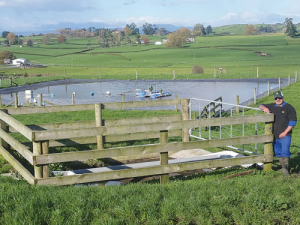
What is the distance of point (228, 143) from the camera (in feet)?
31.5

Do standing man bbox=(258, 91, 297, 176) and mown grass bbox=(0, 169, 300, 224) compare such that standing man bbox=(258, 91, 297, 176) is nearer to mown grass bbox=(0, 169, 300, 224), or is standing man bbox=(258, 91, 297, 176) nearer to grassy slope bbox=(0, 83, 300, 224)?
grassy slope bbox=(0, 83, 300, 224)

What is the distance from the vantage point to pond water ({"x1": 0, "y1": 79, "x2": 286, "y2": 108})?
153ft

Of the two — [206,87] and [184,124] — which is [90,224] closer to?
[184,124]

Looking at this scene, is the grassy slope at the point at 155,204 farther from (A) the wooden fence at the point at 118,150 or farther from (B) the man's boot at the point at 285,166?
(B) the man's boot at the point at 285,166

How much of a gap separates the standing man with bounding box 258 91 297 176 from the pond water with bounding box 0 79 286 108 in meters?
32.1

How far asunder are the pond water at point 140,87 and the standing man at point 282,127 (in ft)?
105

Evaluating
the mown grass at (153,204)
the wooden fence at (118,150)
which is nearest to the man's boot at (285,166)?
the wooden fence at (118,150)

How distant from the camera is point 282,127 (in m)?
9.88

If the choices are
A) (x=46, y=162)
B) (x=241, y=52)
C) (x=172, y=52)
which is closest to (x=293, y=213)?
(x=46, y=162)

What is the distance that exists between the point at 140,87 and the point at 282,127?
166ft

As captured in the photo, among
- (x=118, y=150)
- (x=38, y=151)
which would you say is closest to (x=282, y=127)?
(x=118, y=150)

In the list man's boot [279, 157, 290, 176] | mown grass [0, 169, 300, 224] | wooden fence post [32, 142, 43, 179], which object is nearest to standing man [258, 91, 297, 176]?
man's boot [279, 157, 290, 176]

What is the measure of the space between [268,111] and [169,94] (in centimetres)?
4031

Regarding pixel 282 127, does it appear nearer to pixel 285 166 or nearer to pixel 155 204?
pixel 285 166
